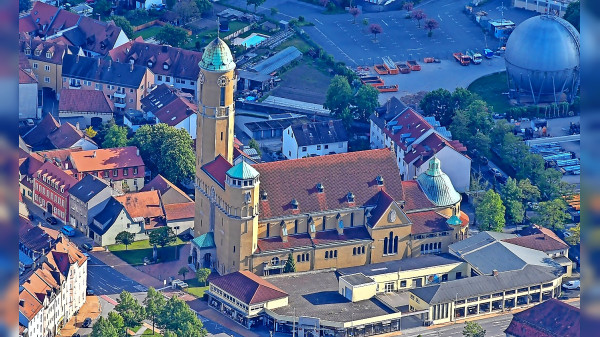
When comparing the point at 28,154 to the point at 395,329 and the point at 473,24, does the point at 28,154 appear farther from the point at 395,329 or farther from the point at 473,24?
the point at 473,24

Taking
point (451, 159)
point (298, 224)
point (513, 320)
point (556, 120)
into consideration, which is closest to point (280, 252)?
point (298, 224)

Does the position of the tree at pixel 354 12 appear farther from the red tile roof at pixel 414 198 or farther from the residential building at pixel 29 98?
the red tile roof at pixel 414 198

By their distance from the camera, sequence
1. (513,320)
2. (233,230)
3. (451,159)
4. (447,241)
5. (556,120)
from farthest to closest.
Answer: (556,120)
(451,159)
(447,241)
(233,230)
(513,320)

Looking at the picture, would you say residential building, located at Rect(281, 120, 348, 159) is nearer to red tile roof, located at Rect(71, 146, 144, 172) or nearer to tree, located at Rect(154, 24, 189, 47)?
red tile roof, located at Rect(71, 146, 144, 172)

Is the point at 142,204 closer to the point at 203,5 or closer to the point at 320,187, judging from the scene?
the point at 320,187

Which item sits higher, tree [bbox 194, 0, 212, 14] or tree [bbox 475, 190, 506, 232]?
tree [bbox 194, 0, 212, 14]

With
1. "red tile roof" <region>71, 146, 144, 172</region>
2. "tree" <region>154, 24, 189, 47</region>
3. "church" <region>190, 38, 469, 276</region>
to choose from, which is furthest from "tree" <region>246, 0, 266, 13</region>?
"church" <region>190, 38, 469, 276</region>

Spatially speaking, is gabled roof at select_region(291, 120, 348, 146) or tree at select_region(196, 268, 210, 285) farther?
gabled roof at select_region(291, 120, 348, 146)
